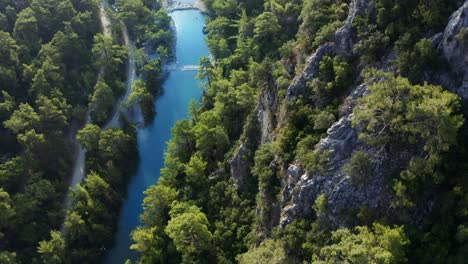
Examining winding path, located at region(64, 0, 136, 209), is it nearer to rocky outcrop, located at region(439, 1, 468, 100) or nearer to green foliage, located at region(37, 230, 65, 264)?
green foliage, located at region(37, 230, 65, 264)

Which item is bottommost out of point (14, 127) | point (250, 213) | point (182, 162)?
point (250, 213)

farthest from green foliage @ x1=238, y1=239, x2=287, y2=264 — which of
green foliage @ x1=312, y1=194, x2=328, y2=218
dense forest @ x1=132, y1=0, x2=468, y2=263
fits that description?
green foliage @ x1=312, y1=194, x2=328, y2=218

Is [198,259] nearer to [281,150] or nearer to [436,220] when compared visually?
[281,150]

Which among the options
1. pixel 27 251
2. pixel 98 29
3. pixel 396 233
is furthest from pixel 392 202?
pixel 98 29

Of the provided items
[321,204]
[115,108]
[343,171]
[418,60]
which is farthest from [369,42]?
[115,108]

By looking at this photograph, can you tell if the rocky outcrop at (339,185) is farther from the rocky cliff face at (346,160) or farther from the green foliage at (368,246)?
the green foliage at (368,246)

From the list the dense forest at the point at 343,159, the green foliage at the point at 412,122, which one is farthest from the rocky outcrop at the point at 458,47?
the green foliage at the point at 412,122
